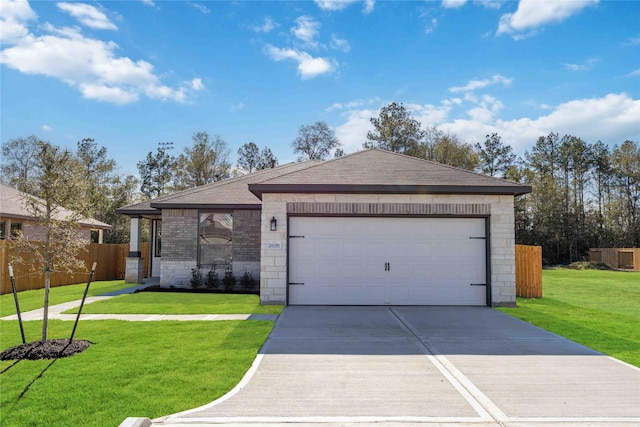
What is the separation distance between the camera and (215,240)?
14.9m

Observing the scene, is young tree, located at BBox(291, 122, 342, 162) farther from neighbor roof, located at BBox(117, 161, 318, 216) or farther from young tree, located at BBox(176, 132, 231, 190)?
neighbor roof, located at BBox(117, 161, 318, 216)

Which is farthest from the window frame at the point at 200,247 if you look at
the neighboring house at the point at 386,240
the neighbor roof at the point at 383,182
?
the neighboring house at the point at 386,240

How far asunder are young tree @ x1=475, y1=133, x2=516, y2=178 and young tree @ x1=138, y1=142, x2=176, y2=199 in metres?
30.5

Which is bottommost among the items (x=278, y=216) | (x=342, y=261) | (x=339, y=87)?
(x=342, y=261)

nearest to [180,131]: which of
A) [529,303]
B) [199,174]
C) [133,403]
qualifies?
[199,174]

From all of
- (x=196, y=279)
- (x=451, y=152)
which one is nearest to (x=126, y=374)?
(x=196, y=279)

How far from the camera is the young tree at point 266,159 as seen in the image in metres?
44.4

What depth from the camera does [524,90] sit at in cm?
1568

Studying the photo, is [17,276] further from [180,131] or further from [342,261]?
[180,131]

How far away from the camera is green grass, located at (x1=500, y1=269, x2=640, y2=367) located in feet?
22.7

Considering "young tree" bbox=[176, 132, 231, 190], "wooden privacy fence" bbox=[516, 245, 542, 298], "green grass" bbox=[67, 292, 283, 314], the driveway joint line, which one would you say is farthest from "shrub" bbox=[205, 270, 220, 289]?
"young tree" bbox=[176, 132, 231, 190]

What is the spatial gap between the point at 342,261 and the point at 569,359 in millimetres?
5638

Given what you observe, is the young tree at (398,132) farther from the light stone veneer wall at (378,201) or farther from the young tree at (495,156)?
the light stone veneer wall at (378,201)

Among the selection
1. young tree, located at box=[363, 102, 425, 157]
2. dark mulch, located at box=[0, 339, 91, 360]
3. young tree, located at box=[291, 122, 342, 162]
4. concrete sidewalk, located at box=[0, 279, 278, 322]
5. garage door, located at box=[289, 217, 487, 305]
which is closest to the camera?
dark mulch, located at box=[0, 339, 91, 360]
